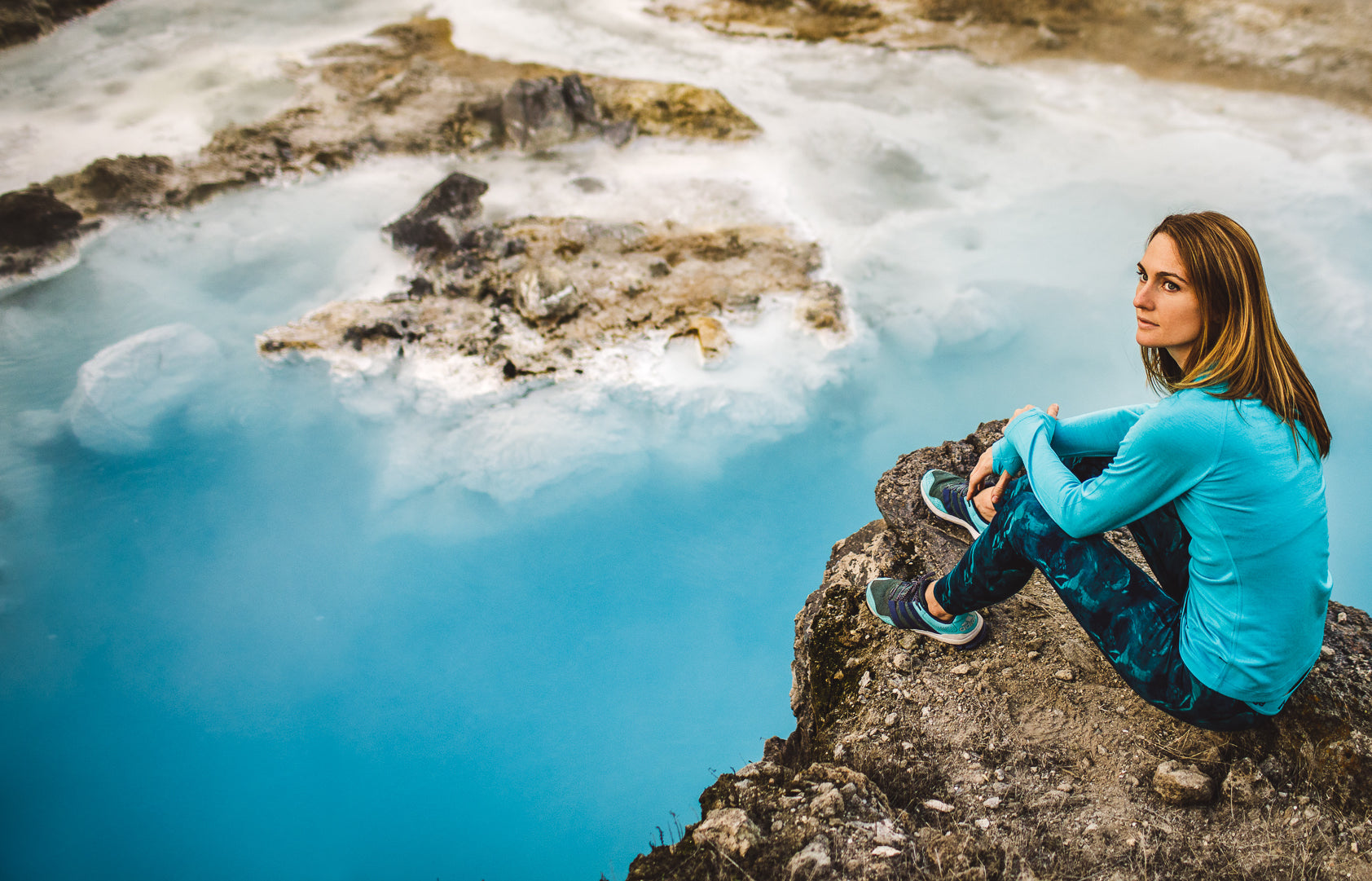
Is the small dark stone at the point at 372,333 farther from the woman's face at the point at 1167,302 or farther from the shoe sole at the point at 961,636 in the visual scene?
the woman's face at the point at 1167,302

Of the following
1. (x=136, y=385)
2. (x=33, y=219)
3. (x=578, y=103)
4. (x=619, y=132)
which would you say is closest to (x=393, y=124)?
(x=578, y=103)

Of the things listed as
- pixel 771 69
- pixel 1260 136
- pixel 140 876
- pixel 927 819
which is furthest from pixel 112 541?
pixel 1260 136

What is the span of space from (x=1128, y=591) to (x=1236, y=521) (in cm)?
26

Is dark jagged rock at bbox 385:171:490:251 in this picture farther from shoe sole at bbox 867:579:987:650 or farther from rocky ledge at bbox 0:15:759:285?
shoe sole at bbox 867:579:987:650

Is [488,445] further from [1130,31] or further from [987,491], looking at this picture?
[1130,31]

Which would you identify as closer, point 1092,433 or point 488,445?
point 1092,433

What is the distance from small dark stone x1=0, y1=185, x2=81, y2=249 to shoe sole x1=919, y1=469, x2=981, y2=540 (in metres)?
4.61

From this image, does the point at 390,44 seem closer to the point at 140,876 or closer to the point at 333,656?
the point at 333,656

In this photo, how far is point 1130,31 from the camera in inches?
225

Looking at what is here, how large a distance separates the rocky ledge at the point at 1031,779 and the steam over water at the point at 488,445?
78 centimetres

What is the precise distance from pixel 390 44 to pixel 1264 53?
22.0 feet

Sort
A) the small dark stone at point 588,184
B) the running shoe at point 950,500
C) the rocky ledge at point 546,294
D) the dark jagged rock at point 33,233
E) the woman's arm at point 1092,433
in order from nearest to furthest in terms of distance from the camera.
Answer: the woman's arm at point 1092,433, the running shoe at point 950,500, the rocky ledge at point 546,294, the dark jagged rock at point 33,233, the small dark stone at point 588,184

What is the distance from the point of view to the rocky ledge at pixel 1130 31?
5195 millimetres

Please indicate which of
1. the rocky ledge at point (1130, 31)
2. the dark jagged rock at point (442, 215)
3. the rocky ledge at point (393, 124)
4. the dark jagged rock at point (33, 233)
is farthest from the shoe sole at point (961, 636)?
the rocky ledge at point (1130, 31)
